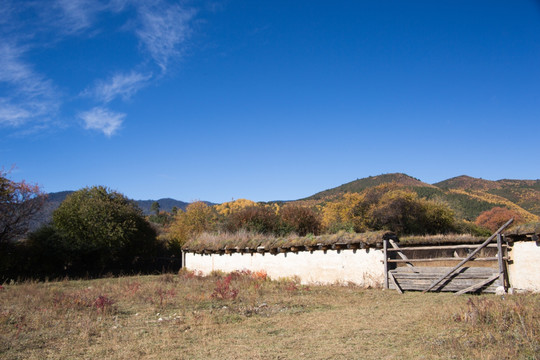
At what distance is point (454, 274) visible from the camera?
39.7ft

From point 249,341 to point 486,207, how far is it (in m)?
62.1

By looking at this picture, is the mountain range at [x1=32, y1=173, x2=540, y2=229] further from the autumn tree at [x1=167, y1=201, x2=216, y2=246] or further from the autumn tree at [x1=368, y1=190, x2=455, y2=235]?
the autumn tree at [x1=167, y1=201, x2=216, y2=246]

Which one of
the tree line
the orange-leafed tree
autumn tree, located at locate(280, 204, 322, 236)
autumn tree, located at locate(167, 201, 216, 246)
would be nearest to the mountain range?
the orange-leafed tree

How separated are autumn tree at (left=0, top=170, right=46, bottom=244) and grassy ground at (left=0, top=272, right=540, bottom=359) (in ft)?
A: 39.8

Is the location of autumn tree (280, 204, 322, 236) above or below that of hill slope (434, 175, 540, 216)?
below

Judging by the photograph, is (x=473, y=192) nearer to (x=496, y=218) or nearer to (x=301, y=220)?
(x=496, y=218)

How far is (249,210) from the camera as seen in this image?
2867cm

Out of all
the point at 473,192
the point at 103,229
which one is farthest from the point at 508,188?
the point at 103,229

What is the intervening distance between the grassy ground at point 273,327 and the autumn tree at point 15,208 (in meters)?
12.1

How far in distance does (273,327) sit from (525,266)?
8.22 meters

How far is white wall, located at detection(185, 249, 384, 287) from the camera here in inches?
557

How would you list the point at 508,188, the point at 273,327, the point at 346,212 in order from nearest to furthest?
1. the point at 273,327
2. the point at 346,212
3. the point at 508,188

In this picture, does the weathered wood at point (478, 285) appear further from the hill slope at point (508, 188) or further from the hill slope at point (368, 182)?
the hill slope at point (368, 182)

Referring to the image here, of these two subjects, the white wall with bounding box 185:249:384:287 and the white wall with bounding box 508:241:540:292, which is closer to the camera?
the white wall with bounding box 508:241:540:292
